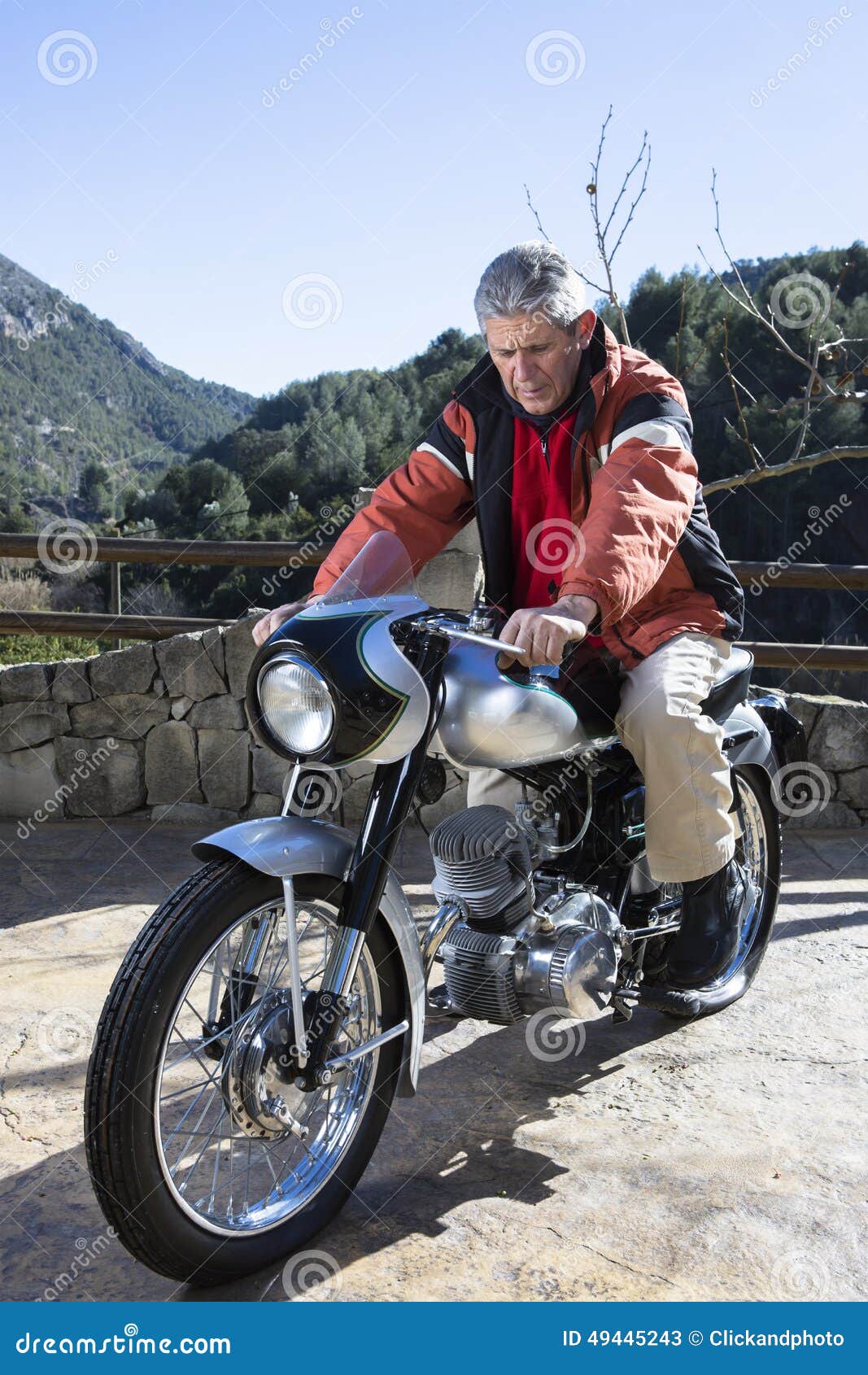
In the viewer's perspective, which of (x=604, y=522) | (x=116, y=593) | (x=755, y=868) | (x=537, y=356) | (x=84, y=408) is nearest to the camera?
(x=604, y=522)

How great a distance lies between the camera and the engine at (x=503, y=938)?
2254mm

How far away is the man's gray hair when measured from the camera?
2266mm

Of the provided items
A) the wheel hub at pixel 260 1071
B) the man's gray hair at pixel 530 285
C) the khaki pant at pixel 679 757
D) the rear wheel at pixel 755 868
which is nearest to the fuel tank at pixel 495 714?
the khaki pant at pixel 679 757

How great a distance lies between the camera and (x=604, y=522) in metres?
2.18

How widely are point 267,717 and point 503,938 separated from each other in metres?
0.67

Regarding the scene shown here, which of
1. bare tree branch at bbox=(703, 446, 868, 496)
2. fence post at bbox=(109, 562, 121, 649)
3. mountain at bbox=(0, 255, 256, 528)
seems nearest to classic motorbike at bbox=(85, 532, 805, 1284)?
bare tree branch at bbox=(703, 446, 868, 496)

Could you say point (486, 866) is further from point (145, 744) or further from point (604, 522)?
point (145, 744)

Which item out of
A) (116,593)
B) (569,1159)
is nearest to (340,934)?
(569,1159)

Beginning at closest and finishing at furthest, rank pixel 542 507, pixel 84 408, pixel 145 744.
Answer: pixel 542 507
pixel 145 744
pixel 84 408

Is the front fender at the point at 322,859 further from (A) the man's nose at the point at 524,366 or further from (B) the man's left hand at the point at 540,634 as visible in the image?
(A) the man's nose at the point at 524,366

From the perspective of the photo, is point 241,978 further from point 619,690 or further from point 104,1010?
point 619,690

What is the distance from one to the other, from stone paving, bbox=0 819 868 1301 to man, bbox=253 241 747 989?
0.35 m

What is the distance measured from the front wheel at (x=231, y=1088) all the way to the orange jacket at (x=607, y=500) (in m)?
0.77

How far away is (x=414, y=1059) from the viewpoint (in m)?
2.16
